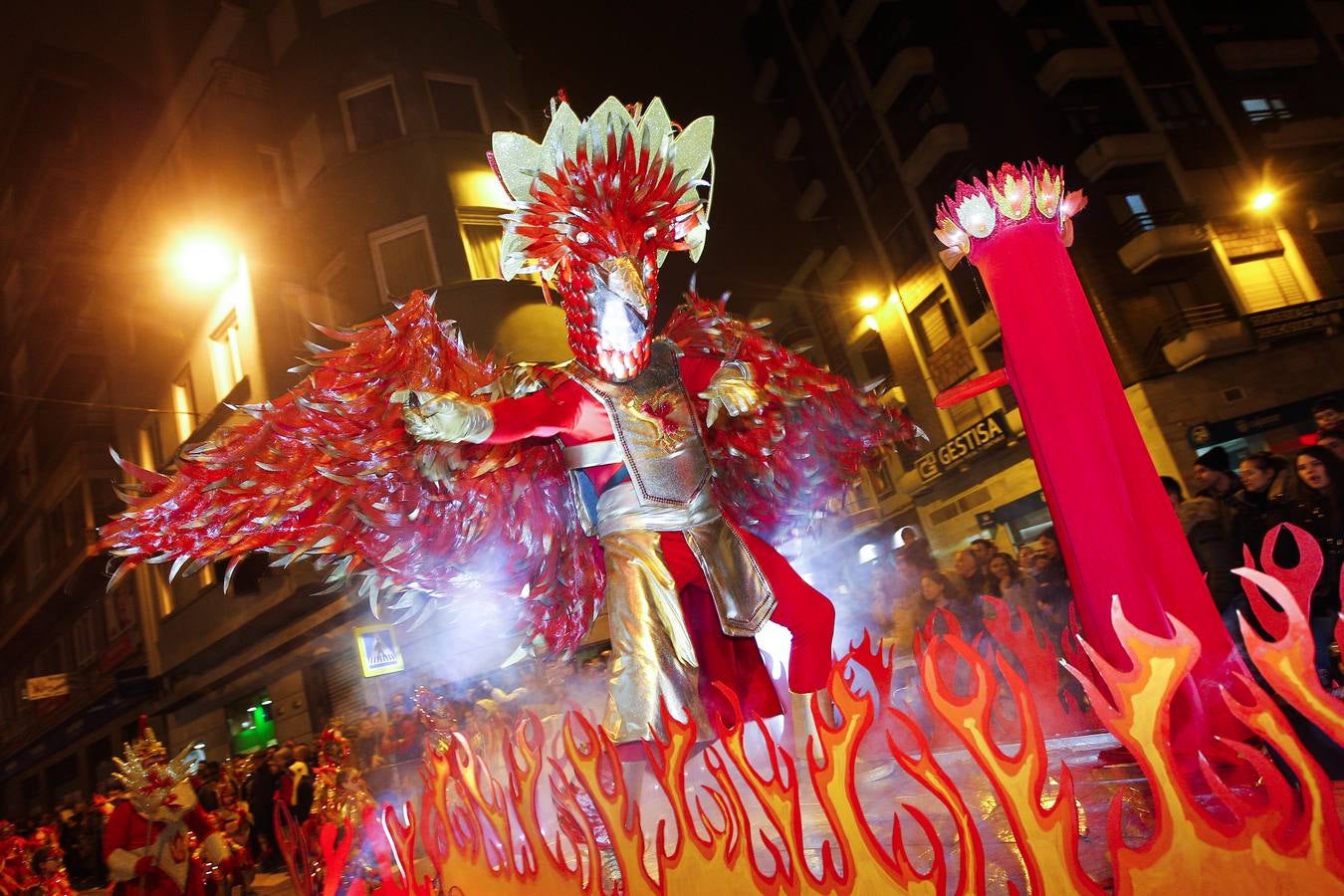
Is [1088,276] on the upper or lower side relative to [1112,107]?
lower

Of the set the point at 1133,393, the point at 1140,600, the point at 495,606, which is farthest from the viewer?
the point at 1133,393

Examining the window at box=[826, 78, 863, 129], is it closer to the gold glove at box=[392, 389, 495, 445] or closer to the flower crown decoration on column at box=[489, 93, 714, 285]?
the flower crown decoration on column at box=[489, 93, 714, 285]

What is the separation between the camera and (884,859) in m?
1.59

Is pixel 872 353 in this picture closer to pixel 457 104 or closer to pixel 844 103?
pixel 844 103

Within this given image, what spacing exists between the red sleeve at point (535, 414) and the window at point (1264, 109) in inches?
756

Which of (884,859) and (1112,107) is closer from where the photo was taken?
(884,859)

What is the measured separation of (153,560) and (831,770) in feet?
7.75

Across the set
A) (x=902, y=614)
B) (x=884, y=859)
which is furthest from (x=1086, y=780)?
(x=902, y=614)

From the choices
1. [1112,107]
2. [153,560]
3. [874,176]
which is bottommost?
[153,560]

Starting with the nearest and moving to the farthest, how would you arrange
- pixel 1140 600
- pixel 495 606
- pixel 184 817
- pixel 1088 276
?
1. pixel 1140 600
2. pixel 495 606
3. pixel 184 817
4. pixel 1088 276

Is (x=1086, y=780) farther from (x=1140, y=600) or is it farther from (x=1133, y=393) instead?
(x=1133, y=393)

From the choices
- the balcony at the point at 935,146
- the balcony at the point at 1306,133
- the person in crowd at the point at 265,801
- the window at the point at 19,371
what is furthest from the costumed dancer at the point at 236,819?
the balcony at the point at 1306,133

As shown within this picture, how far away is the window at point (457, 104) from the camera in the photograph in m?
12.3

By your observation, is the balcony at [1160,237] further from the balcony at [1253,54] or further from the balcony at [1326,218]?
the balcony at [1253,54]
